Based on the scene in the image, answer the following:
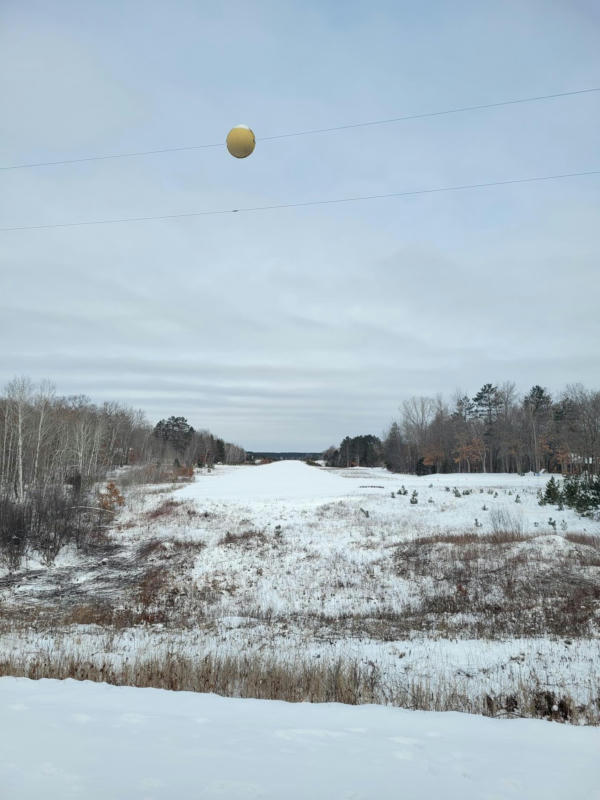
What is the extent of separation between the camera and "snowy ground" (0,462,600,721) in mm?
8383

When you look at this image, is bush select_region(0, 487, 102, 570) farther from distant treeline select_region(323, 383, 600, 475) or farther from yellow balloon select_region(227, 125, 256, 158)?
distant treeline select_region(323, 383, 600, 475)

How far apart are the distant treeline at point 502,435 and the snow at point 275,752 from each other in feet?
163

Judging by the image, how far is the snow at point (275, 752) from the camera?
3334mm

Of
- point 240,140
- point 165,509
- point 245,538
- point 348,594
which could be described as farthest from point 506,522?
point 240,140

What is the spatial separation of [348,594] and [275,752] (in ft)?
39.3

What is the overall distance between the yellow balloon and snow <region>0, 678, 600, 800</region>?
6573 millimetres

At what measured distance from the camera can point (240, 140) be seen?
644cm

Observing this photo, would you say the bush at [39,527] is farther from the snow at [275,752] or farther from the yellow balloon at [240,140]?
the yellow balloon at [240,140]

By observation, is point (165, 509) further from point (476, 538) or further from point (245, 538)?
point (476, 538)

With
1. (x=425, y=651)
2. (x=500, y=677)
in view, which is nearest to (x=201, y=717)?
(x=500, y=677)

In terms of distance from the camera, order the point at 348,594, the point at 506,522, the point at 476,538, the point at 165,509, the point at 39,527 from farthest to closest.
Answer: the point at 165,509, the point at 506,522, the point at 39,527, the point at 476,538, the point at 348,594

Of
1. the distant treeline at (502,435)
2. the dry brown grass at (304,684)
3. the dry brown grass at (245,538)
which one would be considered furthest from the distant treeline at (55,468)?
the distant treeline at (502,435)

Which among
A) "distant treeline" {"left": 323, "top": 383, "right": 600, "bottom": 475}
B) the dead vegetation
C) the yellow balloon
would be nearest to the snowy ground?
the dead vegetation

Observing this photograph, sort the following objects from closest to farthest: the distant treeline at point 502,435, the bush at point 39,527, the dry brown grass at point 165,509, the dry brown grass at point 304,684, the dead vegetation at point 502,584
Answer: the dry brown grass at point 304,684, the dead vegetation at point 502,584, the bush at point 39,527, the dry brown grass at point 165,509, the distant treeline at point 502,435
